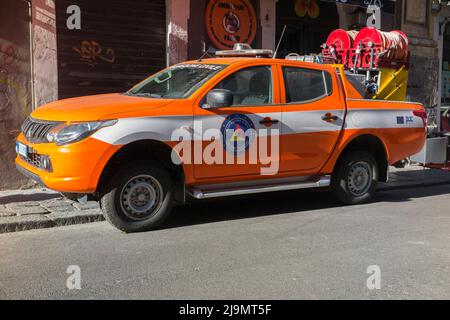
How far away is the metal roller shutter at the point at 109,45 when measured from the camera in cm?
903

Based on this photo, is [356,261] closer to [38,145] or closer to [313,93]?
[313,93]

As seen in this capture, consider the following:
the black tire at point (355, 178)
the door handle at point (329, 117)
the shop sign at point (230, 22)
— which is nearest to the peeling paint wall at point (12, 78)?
the shop sign at point (230, 22)

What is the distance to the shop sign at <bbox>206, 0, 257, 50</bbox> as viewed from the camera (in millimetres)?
10703

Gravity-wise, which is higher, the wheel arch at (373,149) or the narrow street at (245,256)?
the wheel arch at (373,149)

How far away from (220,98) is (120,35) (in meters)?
4.57

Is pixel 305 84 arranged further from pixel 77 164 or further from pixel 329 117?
pixel 77 164

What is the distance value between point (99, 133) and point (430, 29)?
12018 millimetres

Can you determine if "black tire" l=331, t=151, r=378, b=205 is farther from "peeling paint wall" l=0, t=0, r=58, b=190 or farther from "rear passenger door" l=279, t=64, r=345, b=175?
"peeling paint wall" l=0, t=0, r=58, b=190

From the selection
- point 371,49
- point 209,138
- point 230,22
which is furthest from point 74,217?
point 230,22

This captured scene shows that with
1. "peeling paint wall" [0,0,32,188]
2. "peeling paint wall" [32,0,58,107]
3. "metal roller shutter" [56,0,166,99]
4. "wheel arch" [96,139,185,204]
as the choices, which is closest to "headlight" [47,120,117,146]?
"wheel arch" [96,139,185,204]

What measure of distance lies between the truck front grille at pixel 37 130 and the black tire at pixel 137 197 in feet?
2.68

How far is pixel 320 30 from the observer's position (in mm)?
12609

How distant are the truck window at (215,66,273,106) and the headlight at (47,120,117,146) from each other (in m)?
1.56

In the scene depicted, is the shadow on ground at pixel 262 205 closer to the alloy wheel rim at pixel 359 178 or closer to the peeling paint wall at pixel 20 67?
the alloy wheel rim at pixel 359 178
